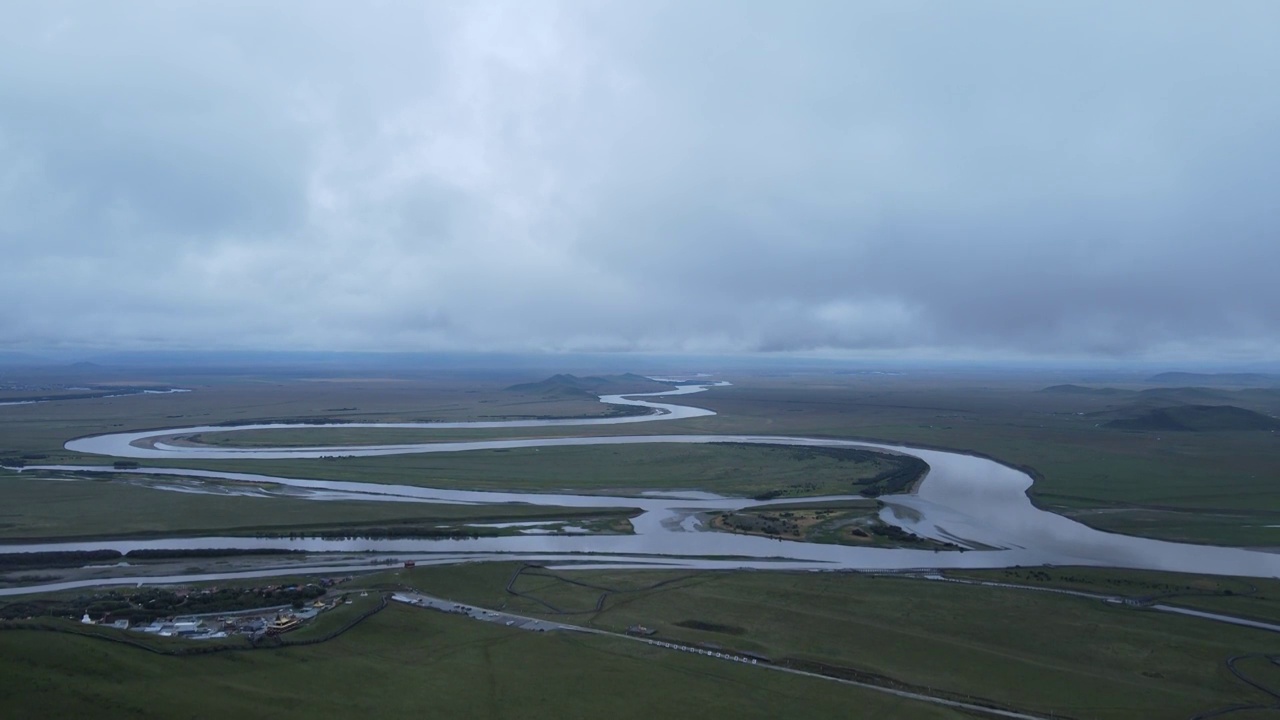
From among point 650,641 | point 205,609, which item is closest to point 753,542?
point 650,641

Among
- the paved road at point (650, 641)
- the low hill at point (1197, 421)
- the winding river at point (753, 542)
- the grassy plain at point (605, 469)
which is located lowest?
the paved road at point (650, 641)

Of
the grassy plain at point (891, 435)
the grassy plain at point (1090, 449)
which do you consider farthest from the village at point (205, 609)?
the grassy plain at point (1090, 449)

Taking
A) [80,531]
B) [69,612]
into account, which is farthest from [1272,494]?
[80,531]

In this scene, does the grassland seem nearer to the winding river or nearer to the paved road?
the winding river

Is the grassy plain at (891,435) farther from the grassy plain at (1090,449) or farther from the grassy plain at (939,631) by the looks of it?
the grassy plain at (939,631)

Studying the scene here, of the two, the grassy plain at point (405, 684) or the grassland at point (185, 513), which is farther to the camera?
the grassland at point (185, 513)

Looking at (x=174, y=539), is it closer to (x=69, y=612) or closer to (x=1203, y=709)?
(x=69, y=612)

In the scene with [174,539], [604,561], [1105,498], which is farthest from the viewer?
[1105,498]
